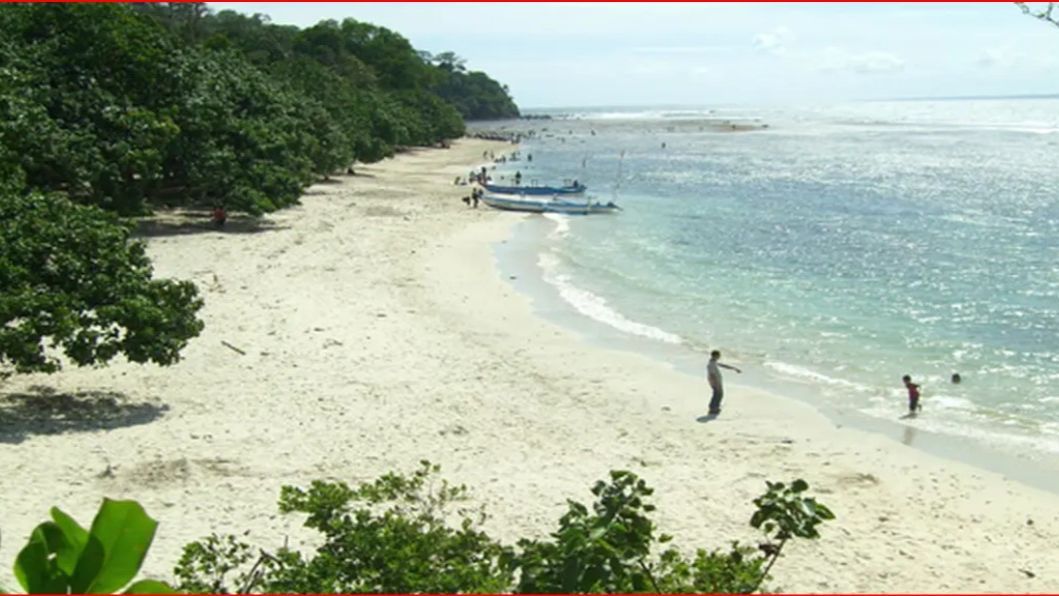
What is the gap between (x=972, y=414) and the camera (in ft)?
53.9

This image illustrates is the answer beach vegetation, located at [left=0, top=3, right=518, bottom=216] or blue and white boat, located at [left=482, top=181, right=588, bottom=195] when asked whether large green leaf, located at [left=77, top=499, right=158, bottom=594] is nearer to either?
beach vegetation, located at [left=0, top=3, right=518, bottom=216]

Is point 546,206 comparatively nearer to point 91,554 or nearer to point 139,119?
point 139,119

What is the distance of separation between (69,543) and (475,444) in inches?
441

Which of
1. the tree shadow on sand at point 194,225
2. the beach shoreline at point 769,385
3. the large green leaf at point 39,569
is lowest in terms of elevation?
the beach shoreline at point 769,385

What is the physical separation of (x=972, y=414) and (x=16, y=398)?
48.7 feet

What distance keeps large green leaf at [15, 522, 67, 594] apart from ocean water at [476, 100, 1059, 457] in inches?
583

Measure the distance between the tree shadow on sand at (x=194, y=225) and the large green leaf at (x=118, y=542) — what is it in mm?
Result: 27794

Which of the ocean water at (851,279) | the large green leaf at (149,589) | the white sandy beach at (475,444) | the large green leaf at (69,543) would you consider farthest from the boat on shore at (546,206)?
the large green leaf at (149,589)

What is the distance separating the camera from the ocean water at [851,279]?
18.3m

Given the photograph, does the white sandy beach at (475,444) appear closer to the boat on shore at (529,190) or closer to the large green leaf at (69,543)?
the large green leaf at (69,543)

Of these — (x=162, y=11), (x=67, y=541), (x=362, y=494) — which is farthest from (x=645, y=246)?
(x=162, y=11)

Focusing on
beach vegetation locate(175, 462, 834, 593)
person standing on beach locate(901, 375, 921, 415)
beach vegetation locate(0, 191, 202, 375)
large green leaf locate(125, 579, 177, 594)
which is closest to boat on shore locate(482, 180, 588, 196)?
person standing on beach locate(901, 375, 921, 415)

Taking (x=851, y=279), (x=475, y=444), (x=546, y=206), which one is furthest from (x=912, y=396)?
(x=546, y=206)

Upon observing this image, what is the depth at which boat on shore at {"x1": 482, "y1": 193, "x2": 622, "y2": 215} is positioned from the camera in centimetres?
4425
